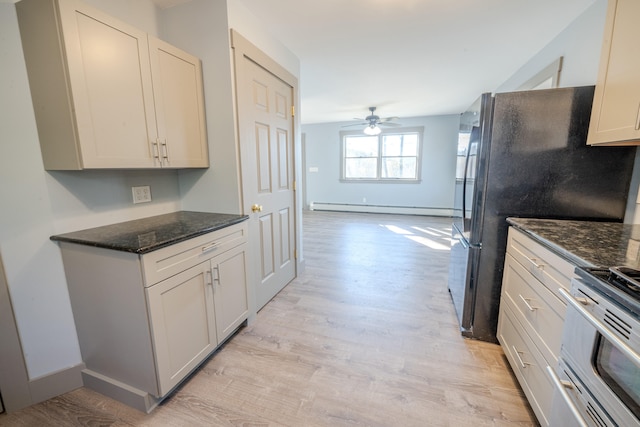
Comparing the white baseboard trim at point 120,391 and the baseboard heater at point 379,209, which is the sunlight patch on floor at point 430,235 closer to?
the baseboard heater at point 379,209

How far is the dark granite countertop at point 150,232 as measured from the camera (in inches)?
49.9

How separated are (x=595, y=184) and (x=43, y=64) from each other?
3057 millimetres

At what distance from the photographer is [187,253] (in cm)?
145

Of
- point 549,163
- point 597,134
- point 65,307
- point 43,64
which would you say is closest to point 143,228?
point 65,307

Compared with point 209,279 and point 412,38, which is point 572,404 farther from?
point 412,38

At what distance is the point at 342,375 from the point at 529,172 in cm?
174

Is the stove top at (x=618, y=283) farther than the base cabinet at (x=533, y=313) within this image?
No

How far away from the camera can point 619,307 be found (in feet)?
2.46

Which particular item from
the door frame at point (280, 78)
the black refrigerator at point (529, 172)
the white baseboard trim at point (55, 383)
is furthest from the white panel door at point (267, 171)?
the black refrigerator at point (529, 172)

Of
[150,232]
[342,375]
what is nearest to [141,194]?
[150,232]

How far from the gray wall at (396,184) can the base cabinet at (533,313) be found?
16.3 feet

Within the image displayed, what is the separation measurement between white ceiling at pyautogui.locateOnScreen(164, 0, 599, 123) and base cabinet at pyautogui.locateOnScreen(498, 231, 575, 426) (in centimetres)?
173

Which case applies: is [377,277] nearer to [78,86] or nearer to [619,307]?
[619,307]

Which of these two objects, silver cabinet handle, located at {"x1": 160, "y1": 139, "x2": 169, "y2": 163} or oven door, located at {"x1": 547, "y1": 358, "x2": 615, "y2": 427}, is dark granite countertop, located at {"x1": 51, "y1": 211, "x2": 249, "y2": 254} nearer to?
silver cabinet handle, located at {"x1": 160, "y1": 139, "x2": 169, "y2": 163}
